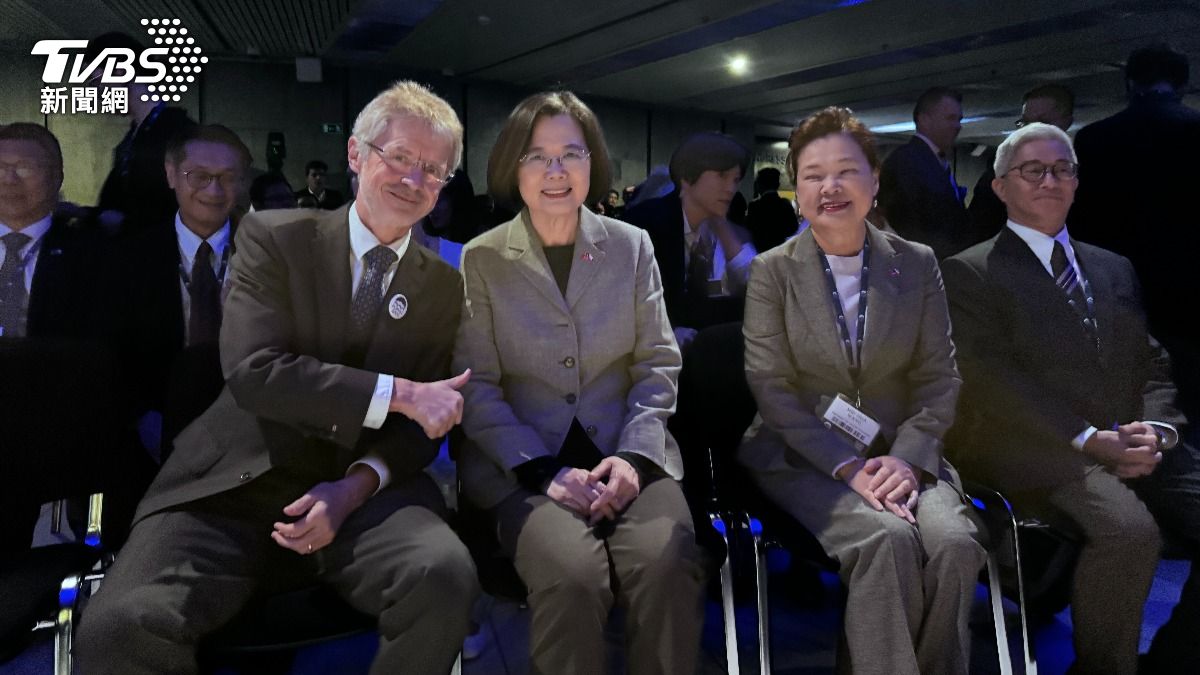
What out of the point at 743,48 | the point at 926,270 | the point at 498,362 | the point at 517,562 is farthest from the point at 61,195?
the point at 743,48

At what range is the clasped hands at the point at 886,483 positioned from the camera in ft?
5.92

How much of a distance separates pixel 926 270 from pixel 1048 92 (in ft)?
6.24

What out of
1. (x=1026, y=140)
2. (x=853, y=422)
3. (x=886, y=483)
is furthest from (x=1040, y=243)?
(x=886, y=483)

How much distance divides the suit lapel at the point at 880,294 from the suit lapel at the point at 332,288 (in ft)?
4.40

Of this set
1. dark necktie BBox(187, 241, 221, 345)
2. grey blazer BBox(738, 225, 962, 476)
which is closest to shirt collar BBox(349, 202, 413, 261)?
dark necktie BBox(187, 241, 221, 345)

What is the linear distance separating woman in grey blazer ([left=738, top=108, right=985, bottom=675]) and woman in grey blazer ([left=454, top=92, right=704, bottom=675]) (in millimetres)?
317

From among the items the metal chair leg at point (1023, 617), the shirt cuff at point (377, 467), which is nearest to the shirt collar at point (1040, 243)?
the metal chair leg at point (1023, 617)

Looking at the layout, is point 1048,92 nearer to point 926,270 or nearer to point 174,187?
point 926,270

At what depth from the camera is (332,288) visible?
5.74 ft

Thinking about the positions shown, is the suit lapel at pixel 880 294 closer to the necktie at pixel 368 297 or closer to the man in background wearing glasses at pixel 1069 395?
the man in background wearing glasses at pixel 1069 395

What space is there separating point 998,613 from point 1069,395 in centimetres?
71

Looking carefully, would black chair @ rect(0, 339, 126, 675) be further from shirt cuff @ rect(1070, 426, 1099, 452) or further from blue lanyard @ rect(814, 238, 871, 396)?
shirt cuff @ rect(1070, 426, 1099, 452)

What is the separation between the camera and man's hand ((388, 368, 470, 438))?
1672 millimetres

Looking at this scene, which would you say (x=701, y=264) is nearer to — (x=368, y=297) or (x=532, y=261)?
(x=532, y=261)
